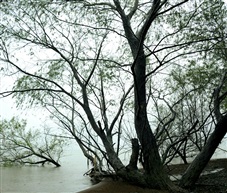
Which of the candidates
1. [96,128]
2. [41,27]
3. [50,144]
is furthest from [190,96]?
[50,144]

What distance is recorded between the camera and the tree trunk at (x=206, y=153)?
496cm

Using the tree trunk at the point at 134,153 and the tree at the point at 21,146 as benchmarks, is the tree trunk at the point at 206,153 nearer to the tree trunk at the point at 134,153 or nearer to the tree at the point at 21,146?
the tree trunk at the point at 134,153

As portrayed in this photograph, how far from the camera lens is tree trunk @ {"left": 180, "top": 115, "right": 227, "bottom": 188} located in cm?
496

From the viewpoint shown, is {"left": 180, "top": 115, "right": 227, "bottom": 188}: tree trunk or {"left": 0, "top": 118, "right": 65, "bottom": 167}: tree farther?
{"left": 0, "top": 118, "right": 65, "bottom": 167}: tree

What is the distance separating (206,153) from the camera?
5098mm

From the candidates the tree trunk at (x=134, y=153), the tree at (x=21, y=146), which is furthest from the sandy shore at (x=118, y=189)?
the tree at (x=21, y=146)

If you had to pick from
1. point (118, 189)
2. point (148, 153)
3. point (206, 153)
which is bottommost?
point (118, 189)

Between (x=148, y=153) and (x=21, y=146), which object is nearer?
(x=148, y=153)

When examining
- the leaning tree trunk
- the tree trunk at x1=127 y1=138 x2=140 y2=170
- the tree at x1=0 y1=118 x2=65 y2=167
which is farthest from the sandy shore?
the tree at x1=0 y1=118 x2=65 y2=167

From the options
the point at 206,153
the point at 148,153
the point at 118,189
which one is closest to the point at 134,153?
the point at 148,153

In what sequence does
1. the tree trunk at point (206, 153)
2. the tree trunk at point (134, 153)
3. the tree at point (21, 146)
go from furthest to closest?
the tree at point (21, 146)
the tree trunk at point (134, 153)
the tree trunk at point (206, 153)

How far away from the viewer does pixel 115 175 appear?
18.7ft

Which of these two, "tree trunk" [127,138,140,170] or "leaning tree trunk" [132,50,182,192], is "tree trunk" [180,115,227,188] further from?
"tree trunk" [127,138,140,170]

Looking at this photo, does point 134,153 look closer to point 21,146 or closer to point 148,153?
point 148,153
